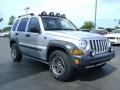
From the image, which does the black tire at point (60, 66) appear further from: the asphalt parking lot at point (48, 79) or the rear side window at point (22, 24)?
the rear side window at point (22, 24)

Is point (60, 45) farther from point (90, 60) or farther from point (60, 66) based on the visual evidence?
point (90, 60)

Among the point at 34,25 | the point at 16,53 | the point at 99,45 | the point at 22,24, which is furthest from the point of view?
the point at 16,53

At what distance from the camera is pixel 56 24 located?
24.5ft

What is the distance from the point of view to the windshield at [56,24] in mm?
7117

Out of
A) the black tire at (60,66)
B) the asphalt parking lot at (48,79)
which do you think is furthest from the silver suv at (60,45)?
the asphalt parking lot at (48,79)

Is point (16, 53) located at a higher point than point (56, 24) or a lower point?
lower

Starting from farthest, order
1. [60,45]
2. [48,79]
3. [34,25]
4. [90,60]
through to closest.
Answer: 1. [34,25]
2. [48,79]
3. [60,45]
4. [90,60]

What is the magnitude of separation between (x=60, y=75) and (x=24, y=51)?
250 cm

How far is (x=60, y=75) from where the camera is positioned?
20.1 ft

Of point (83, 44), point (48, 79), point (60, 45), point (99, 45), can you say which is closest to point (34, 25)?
point (60, 45)

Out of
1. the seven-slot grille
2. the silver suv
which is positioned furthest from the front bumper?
the seven-slot grille

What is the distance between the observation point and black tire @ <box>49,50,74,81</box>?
586 centimetres

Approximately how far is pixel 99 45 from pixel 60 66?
1.32 meters

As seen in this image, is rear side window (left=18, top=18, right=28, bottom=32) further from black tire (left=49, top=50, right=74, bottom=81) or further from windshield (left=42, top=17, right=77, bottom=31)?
black tire (left=49, top=50, right=74, bottom=81)
